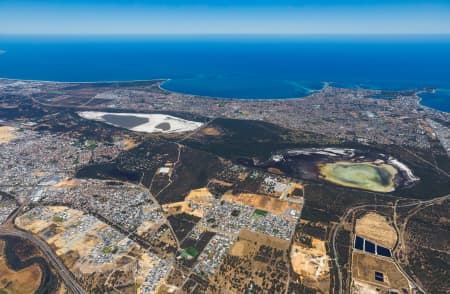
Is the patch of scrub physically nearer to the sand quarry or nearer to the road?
the sand quarry

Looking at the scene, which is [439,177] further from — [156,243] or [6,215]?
[6,215]

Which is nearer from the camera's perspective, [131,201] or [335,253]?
[335,253]

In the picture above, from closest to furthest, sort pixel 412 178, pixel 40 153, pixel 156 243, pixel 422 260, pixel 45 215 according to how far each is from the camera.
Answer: pixel 422 260 → pixel 156 243 → pixel 45 215 → pixel 412 178 → pixel 40 153

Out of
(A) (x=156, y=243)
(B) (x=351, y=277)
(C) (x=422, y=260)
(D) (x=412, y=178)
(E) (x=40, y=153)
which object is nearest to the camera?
(B) (x=351, y=277)

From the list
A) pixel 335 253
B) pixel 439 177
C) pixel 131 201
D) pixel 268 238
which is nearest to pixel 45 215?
pixel 131 201

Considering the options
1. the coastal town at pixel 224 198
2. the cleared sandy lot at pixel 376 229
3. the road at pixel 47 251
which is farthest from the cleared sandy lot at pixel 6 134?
the cleared sandy lot at pixel 376 229

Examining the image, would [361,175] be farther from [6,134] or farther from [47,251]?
[6,134]

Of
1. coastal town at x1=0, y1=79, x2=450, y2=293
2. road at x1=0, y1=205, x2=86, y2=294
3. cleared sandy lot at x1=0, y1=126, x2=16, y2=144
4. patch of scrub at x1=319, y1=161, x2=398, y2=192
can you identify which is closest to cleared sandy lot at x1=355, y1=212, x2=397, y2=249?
coastal town at x1=0, y1=79, x2=450, y2=293

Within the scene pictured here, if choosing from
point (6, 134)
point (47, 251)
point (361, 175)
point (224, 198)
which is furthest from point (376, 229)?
point (6, 134)

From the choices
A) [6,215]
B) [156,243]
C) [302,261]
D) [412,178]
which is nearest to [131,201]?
[156,243]
